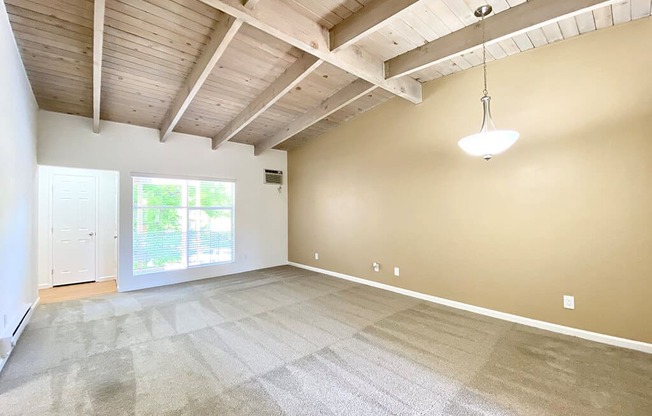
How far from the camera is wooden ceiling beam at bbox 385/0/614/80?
8.34 feet

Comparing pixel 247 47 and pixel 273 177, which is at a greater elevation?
pixel 247 47

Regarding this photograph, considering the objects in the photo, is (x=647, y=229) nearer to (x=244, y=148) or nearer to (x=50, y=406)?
(x=50, y=406)

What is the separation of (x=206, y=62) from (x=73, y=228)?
4631 mm

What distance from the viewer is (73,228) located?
5375 mm

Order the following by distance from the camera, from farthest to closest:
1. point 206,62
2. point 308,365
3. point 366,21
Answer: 1. point 206,62
2. point 366,21
3. point 308,365

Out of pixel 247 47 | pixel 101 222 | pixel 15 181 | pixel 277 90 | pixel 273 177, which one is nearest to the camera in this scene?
pixel 15 181

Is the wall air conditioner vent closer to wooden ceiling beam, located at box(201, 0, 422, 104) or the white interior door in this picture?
the white interior door

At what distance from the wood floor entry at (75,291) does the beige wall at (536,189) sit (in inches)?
187

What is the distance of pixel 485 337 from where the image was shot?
2998 millimetres

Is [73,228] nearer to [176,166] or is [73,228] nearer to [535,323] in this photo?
[176,166]

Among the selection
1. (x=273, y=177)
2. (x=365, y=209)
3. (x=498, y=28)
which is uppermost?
(x=498, y=28)

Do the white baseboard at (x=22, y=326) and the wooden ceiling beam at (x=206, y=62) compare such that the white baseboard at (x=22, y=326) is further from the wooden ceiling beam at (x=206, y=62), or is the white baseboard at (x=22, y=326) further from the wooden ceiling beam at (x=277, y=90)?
the wooden ceiling beam at (x=277, y=90)

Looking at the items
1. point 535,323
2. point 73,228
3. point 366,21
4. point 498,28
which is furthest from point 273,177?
point 535,323

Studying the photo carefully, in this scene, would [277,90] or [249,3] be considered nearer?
[249,3]
